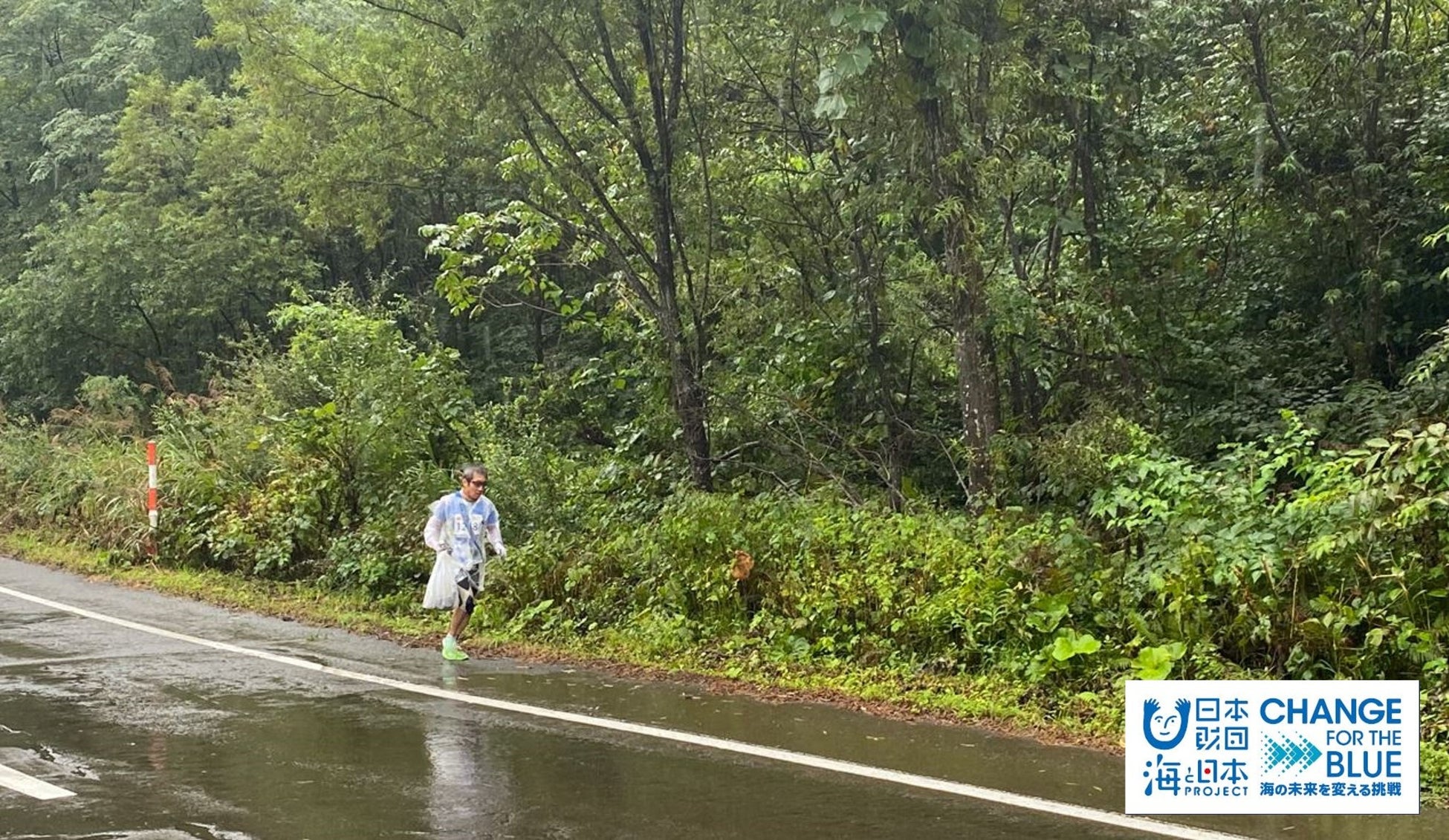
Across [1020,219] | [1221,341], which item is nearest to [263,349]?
[1020,219]

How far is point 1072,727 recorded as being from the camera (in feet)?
24.0

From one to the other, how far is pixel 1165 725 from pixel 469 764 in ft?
12.3

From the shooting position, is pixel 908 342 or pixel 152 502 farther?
pixel 152 502

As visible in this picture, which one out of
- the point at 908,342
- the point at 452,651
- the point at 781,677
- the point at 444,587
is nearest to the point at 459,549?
the point at 444,587

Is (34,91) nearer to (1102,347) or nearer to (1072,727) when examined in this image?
(1102,347)

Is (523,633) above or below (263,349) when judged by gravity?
below

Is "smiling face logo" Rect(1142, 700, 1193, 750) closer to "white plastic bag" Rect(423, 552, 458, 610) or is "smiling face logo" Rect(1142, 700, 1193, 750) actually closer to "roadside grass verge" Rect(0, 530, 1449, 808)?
"roadside grass verge" Rect(0, 530, 1449, 808)

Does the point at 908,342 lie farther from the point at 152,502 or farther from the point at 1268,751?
the point at 152,502

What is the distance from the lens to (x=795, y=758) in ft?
22.2

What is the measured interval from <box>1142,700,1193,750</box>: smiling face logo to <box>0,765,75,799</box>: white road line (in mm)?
5549

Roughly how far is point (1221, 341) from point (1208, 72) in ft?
9.94

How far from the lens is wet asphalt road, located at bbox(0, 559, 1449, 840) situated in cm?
561

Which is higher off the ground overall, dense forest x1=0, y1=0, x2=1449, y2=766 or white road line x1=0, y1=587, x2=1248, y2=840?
dense forest x1=0, y1=0, x2=1449, y2=766

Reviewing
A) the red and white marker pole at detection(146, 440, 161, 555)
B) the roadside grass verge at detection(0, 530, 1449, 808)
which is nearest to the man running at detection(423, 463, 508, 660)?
the roadside grass verge at detection(0, 530, 1449, 808)
